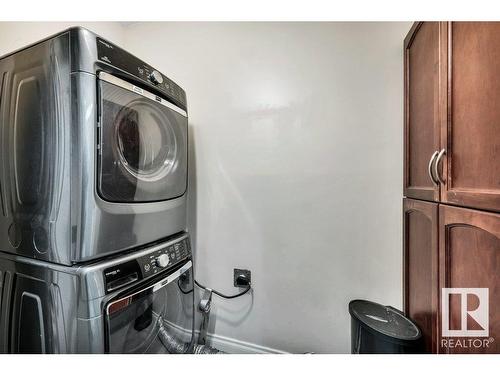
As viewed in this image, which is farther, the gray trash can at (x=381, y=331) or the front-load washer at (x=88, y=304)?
the gray trash can at (x=381, y=331)

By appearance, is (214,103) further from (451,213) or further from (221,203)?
(451,213)

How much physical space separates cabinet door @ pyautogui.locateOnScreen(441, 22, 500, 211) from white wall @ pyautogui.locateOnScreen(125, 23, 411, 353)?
38cm

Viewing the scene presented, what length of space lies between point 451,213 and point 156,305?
1104 millimetres

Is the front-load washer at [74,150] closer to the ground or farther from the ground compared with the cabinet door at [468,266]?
farther from the ground

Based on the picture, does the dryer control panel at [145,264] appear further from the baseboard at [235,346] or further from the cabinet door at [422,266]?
the cabinet door at [422,266]

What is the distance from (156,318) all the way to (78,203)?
0.54 meters

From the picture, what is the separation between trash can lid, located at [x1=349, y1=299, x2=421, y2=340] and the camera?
0.85 m

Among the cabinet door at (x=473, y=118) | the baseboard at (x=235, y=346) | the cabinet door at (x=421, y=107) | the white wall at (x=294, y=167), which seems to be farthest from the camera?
the baseboard at (x=235, y=346)

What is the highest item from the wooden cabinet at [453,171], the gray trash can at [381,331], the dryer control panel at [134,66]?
the dryer control panel at [134,66]

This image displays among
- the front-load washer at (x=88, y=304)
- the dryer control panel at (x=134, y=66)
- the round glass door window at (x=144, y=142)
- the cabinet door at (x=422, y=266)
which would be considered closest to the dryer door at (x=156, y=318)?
the front-load washer at (x=88, y=304)

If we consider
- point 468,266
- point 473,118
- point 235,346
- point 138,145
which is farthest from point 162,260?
point 473,118

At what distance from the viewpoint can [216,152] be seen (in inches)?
52.7

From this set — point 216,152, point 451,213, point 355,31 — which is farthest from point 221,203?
point 355,31

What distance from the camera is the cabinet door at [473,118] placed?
0.59 meters
